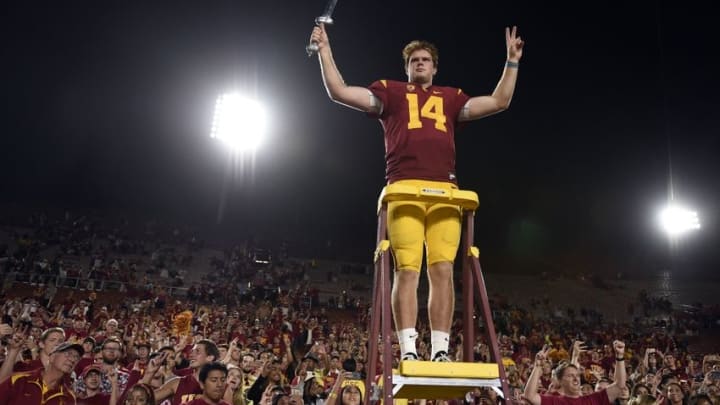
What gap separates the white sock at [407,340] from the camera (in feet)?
11.6

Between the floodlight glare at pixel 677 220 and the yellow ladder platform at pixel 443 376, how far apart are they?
2933 centimetres

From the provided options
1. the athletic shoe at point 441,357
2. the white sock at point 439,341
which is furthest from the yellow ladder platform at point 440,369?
the white sock at point 439,341

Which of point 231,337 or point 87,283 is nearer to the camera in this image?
point 231,337

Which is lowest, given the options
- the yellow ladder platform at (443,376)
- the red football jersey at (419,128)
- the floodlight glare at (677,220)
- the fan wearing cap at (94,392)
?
the fan wearing cap at (94,392)

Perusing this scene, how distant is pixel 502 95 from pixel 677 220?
93.8 ft

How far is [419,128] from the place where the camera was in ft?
13.0

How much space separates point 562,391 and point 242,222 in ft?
108

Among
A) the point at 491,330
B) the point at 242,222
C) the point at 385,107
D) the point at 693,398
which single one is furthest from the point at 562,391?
the point at 242,222

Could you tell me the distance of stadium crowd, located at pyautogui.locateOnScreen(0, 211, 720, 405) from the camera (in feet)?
21.6

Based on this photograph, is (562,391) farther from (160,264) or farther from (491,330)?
(160,264)

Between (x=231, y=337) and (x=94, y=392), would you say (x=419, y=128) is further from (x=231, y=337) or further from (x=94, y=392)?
(x=231, y=337)

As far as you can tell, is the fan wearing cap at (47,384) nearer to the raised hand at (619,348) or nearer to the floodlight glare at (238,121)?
the raised hand at (619,348)

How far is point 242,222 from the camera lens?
3791cm

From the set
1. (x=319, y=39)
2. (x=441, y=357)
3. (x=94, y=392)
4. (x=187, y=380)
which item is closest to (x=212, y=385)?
(x=187, y=380)
